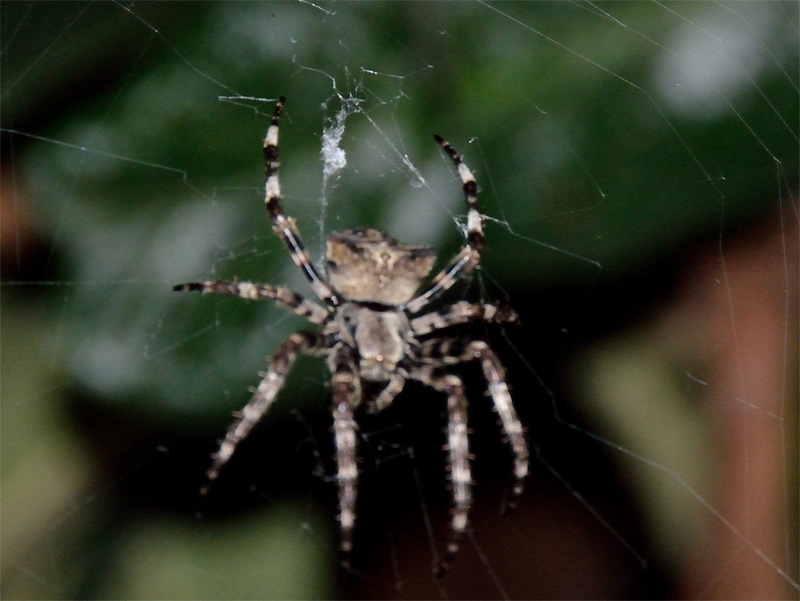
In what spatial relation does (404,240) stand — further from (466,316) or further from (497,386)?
(497,386)

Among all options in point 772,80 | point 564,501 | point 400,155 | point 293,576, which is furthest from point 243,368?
point 772,80

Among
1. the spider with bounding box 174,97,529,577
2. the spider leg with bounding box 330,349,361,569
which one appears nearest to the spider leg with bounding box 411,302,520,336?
the spider with bounding box 174,97,529,577

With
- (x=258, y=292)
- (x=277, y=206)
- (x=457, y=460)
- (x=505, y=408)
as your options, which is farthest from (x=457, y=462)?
(x=277, y=206)

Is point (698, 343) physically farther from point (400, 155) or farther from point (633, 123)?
point (400, 155)

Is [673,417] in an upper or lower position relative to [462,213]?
lower

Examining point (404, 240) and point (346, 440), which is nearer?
point (346, 440)

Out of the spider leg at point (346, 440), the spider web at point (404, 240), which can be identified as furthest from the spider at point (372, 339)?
the spider web at point (404, 240)

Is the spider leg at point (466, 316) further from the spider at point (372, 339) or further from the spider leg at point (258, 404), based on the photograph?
the spider leg at point (258, 404)
